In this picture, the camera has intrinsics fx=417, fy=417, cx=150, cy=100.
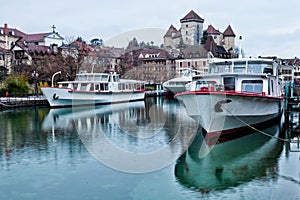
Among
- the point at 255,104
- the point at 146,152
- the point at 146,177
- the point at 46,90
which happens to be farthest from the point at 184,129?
the point at 46,90

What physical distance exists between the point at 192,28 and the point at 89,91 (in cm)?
8515

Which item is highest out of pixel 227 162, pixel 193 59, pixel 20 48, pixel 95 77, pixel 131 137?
pixel 20 48

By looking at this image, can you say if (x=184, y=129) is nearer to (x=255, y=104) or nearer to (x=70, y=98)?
(x=255, y=104)

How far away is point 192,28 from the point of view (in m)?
122

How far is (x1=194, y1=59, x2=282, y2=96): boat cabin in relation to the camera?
20.8 meters

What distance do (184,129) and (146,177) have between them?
10410mm

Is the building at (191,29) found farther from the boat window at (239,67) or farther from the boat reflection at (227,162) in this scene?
the boat reflection at (227,162)

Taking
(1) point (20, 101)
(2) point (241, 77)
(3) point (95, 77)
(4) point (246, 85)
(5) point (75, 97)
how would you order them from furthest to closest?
(3) point (95, 77)
(5) point (75, 97)
(1) point (20, 101)
(4) point (246, 85)
(2) point (241, 77)

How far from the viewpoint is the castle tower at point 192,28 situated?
4788 inches

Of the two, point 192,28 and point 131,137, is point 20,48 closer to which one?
point 131,137

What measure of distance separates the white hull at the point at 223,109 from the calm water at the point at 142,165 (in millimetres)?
831

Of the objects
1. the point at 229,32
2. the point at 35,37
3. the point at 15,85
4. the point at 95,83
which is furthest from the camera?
the point at 229,32

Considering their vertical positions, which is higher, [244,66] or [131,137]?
[244,66]

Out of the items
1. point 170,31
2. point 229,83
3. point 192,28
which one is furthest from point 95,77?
point 170,31
